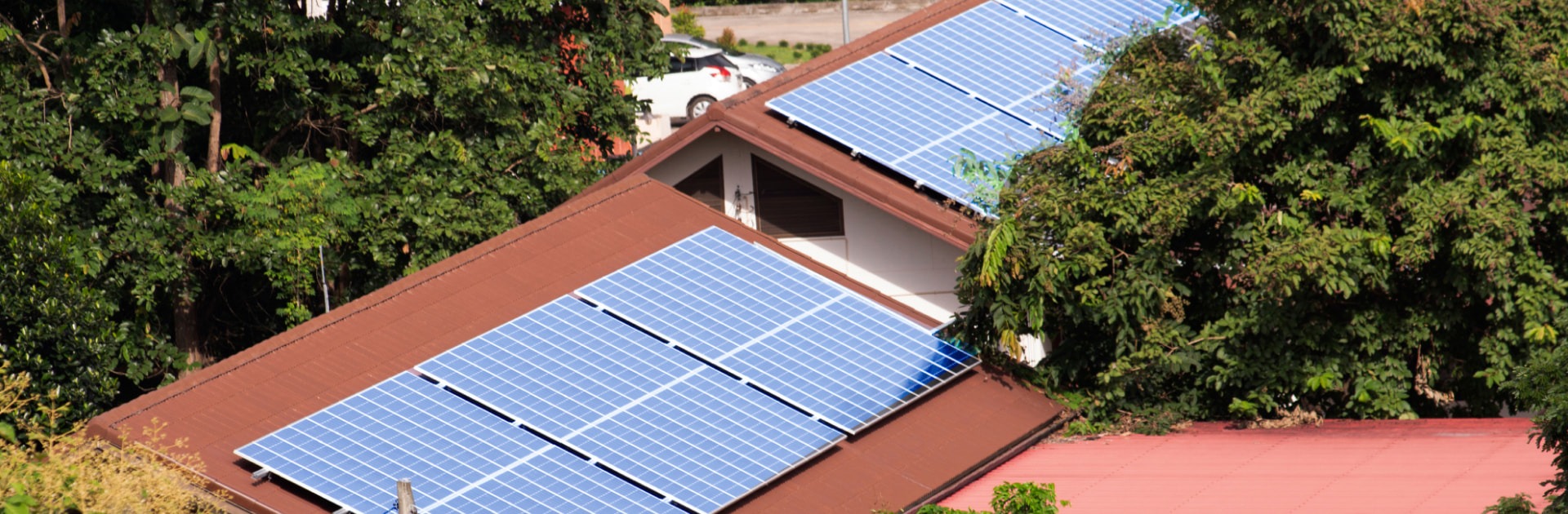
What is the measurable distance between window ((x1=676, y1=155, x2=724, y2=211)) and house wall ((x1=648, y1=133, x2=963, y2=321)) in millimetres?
90

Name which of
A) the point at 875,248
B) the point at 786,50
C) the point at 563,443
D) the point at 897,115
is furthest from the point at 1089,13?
the point at 786,50

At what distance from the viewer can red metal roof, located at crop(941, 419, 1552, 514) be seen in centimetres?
1371

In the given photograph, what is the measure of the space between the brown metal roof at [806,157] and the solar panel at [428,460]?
547cm

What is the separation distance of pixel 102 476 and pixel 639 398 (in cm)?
442

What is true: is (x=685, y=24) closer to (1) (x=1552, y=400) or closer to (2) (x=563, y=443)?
(2) (x=563, y=443)

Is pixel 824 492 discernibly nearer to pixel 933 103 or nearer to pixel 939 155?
pixel 939 155

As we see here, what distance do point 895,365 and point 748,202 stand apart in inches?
163

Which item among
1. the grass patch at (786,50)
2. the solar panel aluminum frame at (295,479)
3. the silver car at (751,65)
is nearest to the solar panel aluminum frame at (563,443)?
the solar panel aluminum frame at (295,479)

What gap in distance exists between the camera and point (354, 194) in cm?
2080

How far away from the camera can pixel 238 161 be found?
67.3 feet

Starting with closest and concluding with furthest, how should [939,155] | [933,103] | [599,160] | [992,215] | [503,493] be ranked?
[503,493]
[992,215]
[939,155]
[933,103]
[599,160]

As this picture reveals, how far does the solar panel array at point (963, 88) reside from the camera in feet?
62.0

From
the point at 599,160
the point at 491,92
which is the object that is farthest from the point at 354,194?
the point at 599,160

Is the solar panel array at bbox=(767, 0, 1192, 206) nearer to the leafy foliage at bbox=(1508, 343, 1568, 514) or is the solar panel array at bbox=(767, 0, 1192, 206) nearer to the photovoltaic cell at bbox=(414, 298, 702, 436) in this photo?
the photovoltaic cell at bbox=(414, 298, 702, 436)
